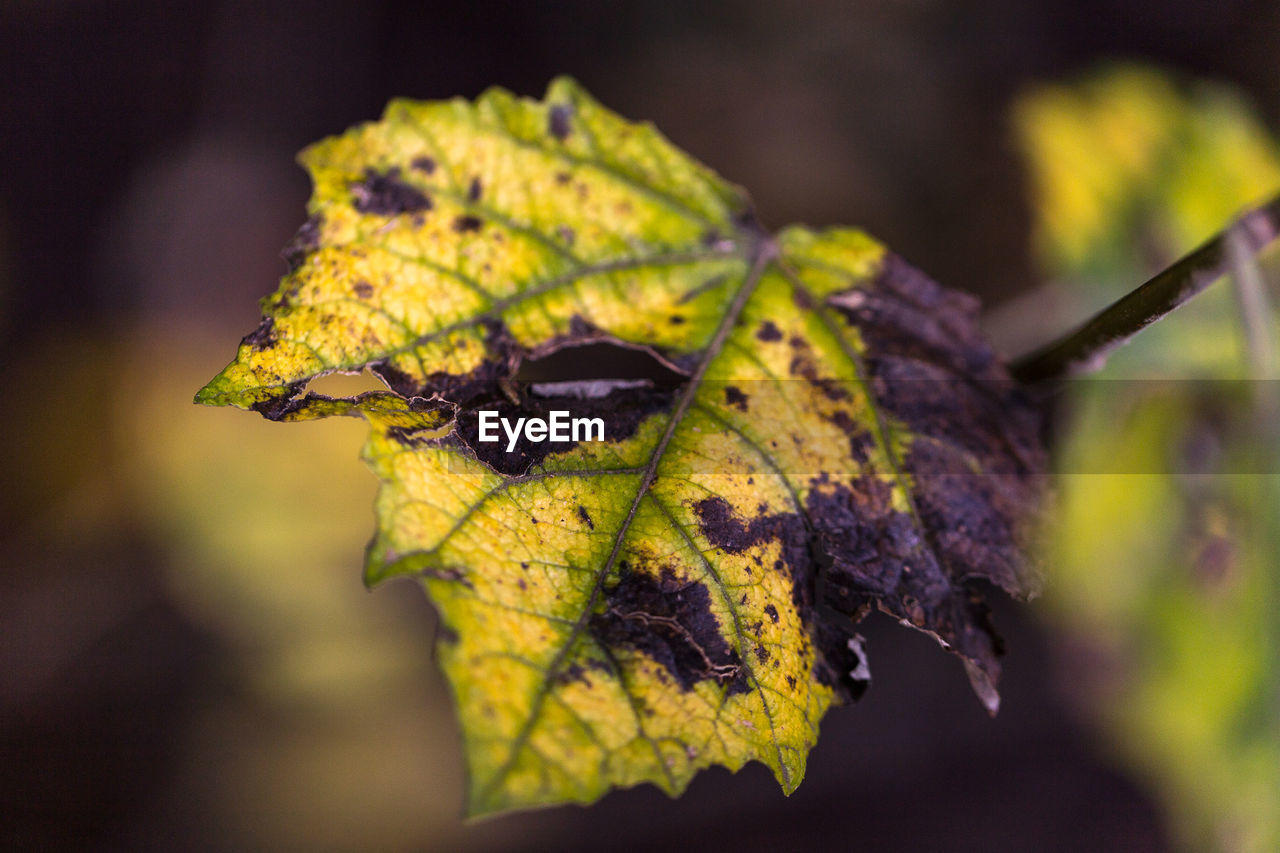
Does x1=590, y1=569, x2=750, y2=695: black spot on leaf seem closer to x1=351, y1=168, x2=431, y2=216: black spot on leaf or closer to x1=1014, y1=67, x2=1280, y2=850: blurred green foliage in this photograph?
x1=351, y1=168, x2=431, y2=216: black spot on leaf

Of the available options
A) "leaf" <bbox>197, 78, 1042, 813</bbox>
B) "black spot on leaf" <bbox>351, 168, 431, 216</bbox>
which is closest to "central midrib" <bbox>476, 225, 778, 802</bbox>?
"leaf" <bbox>197, 78, 1042, 813</bbox>

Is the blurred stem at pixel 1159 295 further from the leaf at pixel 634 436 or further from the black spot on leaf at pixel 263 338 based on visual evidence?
the black spot on leaf at pixel 263 338

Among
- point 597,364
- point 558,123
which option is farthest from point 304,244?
point 597,364

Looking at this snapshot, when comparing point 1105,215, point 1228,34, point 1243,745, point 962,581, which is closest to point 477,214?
point 962,581

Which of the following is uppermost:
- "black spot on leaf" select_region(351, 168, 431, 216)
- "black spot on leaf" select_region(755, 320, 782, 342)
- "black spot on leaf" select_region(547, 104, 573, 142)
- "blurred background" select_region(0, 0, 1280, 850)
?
"black spot on leaf" select_region(547, 104, 573, 142)

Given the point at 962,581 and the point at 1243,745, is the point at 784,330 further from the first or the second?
the point at 1243,745

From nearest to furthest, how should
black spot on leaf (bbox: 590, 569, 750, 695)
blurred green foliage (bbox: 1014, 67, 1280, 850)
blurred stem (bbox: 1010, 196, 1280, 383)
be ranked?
1. black spot on leaf (bbox: 590, 569, 750, 695)
2. blurred stem (bbox: 1010, 196, 1280, 383)
3. blurred green foliage (bbox: 1014, 67, 1280, 850)
